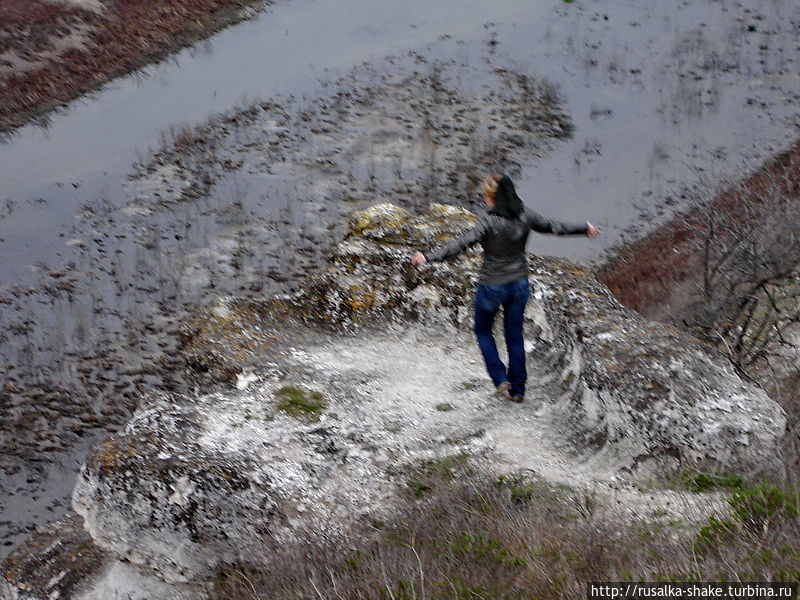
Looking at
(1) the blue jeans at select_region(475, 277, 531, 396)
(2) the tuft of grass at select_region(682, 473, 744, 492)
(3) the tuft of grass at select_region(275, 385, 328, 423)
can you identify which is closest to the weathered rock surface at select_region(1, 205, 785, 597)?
(3) the tuft of grass at select_region(275, 385, 328, 423)

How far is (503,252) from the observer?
732 cm

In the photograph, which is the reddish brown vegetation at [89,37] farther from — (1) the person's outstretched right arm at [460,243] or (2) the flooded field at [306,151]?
(1) the person's outstretched right arm at [460,243]

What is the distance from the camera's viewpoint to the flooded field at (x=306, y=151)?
46.2 feet

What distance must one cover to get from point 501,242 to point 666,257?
35.4ft

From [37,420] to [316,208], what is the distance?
8795mm

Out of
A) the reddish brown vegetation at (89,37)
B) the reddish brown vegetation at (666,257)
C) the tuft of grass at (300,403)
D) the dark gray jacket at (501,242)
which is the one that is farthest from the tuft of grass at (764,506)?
the reddish brown vegetation at (89,37)

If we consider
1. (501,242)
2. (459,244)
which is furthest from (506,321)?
(459,244)

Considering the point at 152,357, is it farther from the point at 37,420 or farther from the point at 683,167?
the point at 683,167

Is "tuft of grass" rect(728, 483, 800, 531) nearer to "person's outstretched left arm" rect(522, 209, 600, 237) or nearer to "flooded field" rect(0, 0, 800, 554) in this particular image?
"person's outstretched left arm" rect(522, 209, 600, 237)

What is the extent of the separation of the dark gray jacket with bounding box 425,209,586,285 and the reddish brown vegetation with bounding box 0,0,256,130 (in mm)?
19944

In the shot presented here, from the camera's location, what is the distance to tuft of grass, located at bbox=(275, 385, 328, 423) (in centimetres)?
817

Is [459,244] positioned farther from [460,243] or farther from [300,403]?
[300,403]

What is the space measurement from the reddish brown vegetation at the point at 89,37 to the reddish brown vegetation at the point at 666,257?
690 inches

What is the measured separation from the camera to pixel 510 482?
21.8 feet
